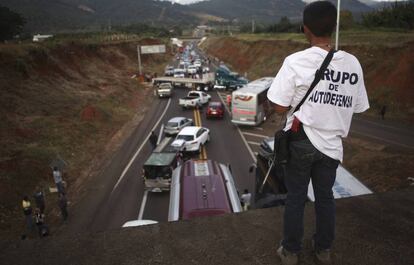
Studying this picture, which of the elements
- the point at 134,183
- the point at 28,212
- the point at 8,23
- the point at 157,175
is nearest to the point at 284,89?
the point at 28,212

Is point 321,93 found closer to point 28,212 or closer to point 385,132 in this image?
point 28,212

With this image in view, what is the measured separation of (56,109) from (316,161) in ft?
100

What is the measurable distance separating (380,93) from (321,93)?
34364 millimetres

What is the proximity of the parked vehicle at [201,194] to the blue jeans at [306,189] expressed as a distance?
18.6 ft

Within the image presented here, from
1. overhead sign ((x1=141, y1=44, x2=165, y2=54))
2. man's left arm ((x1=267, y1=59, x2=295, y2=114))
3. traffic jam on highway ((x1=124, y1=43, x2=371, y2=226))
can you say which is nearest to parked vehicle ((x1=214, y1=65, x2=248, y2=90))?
traffic jam on highway ((x1=124, y1=43, x2=371, y2=226))

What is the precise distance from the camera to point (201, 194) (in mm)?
9883

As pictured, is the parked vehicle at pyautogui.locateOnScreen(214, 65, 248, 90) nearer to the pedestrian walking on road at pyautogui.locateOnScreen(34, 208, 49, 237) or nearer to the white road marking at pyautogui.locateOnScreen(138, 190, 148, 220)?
the white road marking at pyautogui.locateOnScreen(138, 190, 148, 220)

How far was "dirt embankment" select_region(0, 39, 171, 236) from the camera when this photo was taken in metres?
18.1

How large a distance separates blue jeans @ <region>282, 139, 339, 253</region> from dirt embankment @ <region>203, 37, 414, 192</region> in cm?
1247

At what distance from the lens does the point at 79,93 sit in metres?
37.6

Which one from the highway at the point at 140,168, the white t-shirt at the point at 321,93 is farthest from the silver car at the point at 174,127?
the white t-shirt at the point at 321,93

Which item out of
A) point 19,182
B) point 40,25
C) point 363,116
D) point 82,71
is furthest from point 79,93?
point 40,25

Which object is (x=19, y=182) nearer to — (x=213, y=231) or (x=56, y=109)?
(x=56, y=109)

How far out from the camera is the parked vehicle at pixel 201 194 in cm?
920
